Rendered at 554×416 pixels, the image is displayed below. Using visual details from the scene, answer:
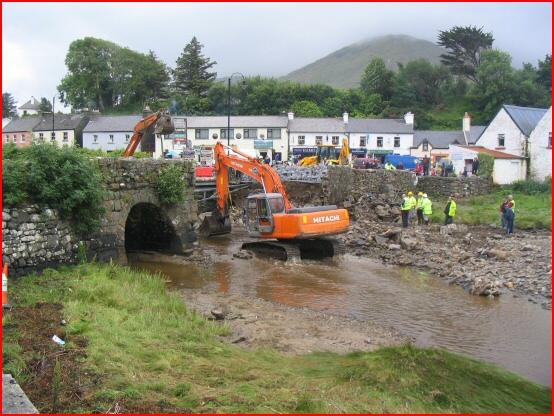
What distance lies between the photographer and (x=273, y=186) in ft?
65.8

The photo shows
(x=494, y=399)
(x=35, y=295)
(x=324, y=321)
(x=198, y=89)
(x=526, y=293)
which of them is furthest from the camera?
(x=198, y=89)

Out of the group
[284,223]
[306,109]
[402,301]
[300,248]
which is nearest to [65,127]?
[306,109]

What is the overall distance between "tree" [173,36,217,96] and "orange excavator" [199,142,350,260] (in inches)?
2449

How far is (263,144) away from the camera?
58.3 m

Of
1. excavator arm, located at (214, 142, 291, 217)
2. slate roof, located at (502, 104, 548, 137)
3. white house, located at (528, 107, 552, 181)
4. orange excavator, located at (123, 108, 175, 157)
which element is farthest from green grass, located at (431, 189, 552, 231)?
orange excavator, located at (123, 108, 175, 157)

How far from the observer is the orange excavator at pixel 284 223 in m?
17.6

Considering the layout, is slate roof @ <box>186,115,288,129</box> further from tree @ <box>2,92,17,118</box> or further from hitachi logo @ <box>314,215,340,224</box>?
tree @ <box>2,92,17,118</box>

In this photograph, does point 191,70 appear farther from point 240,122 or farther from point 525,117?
point 525,117

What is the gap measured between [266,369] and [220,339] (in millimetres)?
2442

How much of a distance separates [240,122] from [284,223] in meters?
44.0

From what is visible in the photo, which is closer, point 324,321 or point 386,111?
point 324,321

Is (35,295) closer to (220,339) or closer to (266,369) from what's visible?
(220,339)

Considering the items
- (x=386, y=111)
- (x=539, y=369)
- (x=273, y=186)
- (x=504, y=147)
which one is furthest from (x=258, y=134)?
(x=539, y=369)

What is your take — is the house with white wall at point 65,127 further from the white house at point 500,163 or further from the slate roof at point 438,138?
the white house at point 500,163
